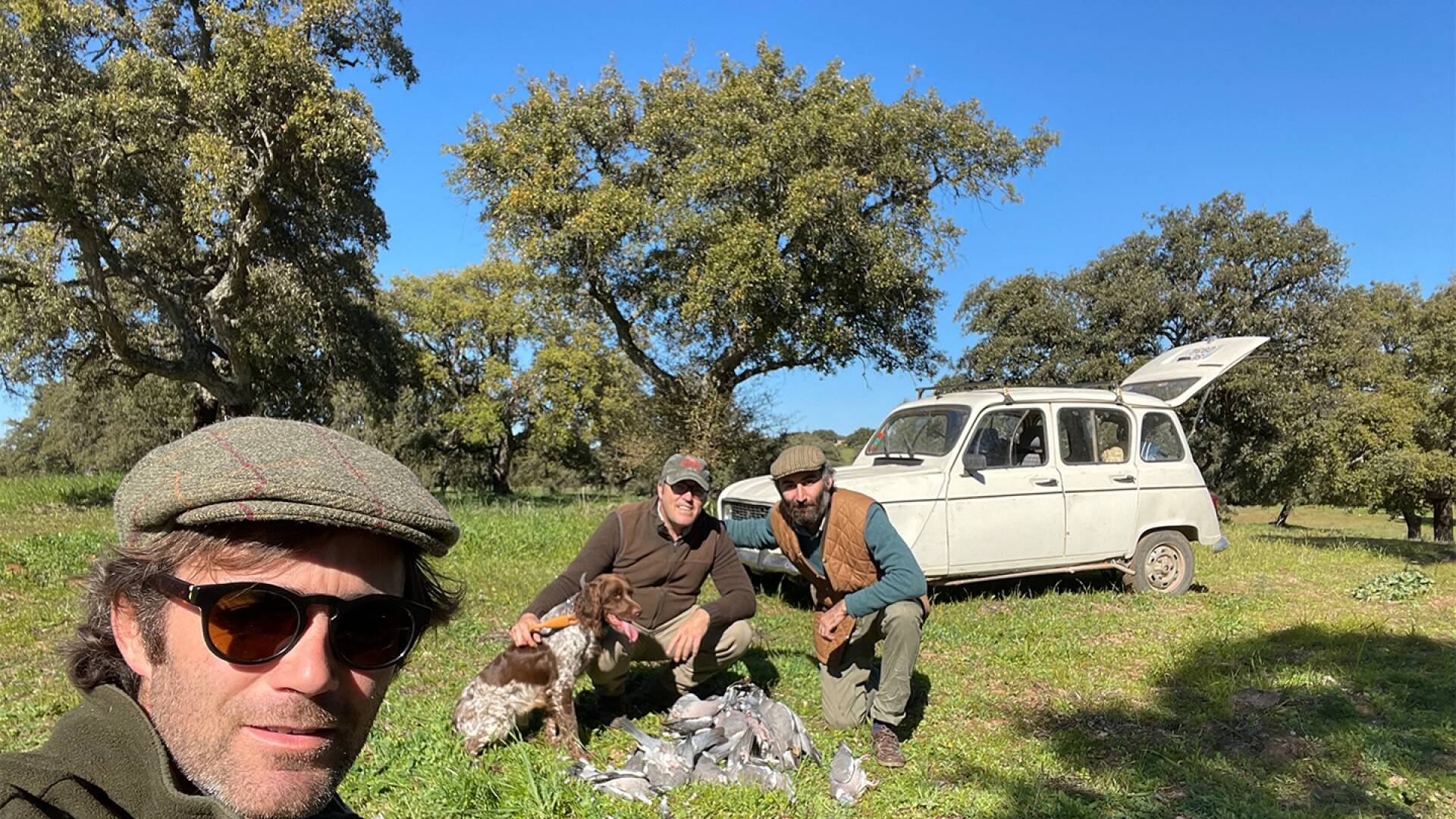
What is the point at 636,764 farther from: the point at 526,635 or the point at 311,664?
the point at 311,664

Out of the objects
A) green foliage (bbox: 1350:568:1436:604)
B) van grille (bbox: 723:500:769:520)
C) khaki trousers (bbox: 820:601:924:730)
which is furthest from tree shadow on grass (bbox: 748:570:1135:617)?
khaki trousers (bbox: 820:601:924:730)

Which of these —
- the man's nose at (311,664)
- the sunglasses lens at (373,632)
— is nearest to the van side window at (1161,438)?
the sunglasses lens at (373,632)

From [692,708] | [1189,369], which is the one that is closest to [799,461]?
[692,708]

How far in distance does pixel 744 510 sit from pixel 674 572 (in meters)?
2.88

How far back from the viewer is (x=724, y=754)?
14.1 feet

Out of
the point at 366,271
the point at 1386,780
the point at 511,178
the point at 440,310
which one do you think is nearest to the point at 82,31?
the point at 366,271

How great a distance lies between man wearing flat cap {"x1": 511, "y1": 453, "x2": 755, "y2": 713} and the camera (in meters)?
4.87

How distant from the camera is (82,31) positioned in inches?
528

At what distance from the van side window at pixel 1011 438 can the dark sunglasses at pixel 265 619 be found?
7296 millimetres

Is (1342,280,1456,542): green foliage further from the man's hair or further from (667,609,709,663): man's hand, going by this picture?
the man's hair

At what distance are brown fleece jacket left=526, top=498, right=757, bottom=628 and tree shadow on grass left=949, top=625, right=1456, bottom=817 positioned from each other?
60.1 inches

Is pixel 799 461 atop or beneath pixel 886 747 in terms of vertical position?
atop

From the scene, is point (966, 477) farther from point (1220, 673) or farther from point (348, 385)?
point (348, 385)

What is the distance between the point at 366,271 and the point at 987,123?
45.9 ft
